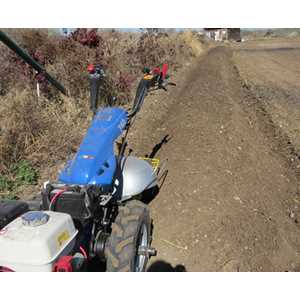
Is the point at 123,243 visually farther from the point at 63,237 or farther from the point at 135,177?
the point at 135,177

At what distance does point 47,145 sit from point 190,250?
2.74 meters

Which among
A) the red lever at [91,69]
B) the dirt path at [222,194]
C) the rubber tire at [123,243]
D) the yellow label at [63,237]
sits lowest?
the dirt path at [222,194]

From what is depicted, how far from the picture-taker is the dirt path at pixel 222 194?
3570 millimetres

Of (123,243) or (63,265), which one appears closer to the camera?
(63,265)

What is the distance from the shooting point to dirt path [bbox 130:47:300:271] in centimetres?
357

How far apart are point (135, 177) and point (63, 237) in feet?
4.80

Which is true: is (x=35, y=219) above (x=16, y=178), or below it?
above

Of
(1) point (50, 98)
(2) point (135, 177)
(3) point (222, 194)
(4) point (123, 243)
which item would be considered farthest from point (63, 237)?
(1) point (50, 98)

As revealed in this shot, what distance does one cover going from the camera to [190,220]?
4012 millimetres

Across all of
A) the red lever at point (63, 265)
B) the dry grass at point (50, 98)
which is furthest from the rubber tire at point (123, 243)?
the dry grass at point (50, 98)

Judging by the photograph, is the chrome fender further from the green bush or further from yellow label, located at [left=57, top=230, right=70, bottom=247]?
the green bush

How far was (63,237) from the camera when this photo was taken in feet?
7.50

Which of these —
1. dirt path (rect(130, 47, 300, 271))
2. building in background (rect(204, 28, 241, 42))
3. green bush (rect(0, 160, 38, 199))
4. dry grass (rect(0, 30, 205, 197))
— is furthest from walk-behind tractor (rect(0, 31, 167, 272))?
building in background (rect(204, 28, 241, 42))

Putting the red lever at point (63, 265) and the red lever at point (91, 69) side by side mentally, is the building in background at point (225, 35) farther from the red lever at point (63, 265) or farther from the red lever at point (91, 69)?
the red lever at point (63, 265)
